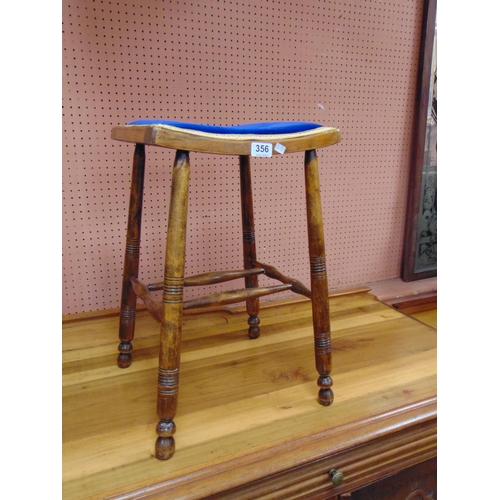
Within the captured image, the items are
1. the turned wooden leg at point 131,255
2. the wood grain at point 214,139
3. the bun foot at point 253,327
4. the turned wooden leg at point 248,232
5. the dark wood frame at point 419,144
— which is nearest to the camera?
the wood grain at point 214,139

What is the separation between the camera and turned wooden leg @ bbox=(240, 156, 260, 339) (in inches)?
44.1

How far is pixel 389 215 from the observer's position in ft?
5.48

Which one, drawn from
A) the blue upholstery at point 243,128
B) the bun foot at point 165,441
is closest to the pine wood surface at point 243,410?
the bun foot at point 165,441

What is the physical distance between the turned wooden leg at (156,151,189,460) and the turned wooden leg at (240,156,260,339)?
15.6 inches

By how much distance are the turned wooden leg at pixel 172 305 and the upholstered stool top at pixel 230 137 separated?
0.11 feet

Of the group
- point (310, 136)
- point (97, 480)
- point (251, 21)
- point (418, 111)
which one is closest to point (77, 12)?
point (251, 21)

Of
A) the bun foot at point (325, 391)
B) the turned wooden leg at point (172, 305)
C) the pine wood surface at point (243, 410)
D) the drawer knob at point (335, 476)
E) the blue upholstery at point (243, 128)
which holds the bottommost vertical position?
the drawer knob at point (335, 476)

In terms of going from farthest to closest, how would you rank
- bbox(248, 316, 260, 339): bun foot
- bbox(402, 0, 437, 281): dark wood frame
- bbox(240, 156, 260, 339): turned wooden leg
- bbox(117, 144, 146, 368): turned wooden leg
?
bbox(402, 0, 437, 281): dark wood frame, bbox(248, 316, 260, 339): bun foot, bbox(240, 156, 260, 339): turned wooden leg, bbox(117, 144, 146, 368): turned wooden leg

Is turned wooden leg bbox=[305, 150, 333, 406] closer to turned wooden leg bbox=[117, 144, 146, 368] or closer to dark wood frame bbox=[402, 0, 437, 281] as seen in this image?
turned wooden leg bbox=[117, 144, 146, 368]

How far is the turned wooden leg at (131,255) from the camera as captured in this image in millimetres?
964

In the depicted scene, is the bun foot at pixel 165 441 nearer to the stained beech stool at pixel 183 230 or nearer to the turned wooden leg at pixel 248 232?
the stained beech stool at pixel 183 230

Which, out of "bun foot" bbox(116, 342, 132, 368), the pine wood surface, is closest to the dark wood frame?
the pine wood surface

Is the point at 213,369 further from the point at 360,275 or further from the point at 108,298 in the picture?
the point at 360,275

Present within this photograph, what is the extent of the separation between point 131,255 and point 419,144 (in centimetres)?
114
